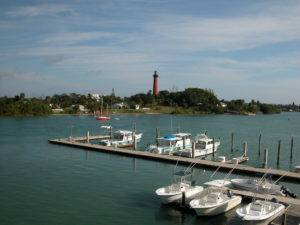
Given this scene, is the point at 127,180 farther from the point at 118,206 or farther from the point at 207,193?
the point at 207,193

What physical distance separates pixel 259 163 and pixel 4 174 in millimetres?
27692

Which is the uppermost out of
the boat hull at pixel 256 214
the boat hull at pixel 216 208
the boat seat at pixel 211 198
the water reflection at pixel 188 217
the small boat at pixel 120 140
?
the small boat at pixel 120 140

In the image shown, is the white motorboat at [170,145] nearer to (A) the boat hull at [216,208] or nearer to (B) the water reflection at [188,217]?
(B) the water reflection at [188,217]

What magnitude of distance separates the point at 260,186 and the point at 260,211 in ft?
17.8

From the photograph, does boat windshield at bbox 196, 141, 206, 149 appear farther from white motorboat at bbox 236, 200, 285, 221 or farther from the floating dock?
white motorboat at bbox 236, 200, 285, 221

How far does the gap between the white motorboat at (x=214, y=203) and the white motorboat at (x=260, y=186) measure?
8.46 feet

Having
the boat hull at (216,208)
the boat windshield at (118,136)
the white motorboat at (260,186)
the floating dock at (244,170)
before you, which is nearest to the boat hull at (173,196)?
the boat hull at (216,208)

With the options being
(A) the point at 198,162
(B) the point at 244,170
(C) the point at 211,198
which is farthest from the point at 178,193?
(A) the point at 198,162

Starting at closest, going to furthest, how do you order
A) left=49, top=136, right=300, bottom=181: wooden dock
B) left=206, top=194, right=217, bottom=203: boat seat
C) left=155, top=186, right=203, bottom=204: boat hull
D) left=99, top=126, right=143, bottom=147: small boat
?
left=206, top=194, right=217, bottom=203: boat seat, left=155, top=186, right=203, bottom=204: boat hull, left=49, top=136, right=300, bottom=181: wooden dock, left=99, top=126, right=143, bottom=147: small boat

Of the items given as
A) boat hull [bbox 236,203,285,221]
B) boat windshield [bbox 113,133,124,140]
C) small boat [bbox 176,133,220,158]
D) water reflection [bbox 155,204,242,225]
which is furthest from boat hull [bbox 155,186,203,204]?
boat windshield [bbox 113,133,124,140]

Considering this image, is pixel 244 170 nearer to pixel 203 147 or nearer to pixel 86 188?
pixel 203 147

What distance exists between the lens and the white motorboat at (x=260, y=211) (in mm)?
18783

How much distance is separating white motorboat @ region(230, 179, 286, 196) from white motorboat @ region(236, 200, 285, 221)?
11.9ft

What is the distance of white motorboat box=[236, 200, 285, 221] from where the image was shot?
61.6ft
